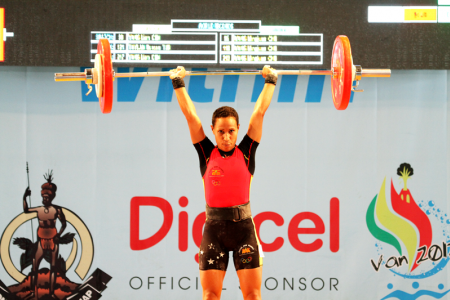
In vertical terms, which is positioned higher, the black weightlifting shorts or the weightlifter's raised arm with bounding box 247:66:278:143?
the weightlifter's raised arm with bounding box 247:66:278:143

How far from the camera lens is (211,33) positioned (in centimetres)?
417

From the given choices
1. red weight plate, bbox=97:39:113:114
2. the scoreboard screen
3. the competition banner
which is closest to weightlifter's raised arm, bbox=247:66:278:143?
red weight plate, bbox=97:39:113:114

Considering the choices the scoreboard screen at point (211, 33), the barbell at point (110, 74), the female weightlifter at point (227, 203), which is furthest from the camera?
the scoreboard screen at point (211, 33)

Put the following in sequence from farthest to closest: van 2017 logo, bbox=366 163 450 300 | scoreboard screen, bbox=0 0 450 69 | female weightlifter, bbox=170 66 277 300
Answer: van 2017 logo, bbox=366 163 450 300 → scoreboard screen, bbox=0 0 450 69 → female weightlifter, bbox=170 66 277 300

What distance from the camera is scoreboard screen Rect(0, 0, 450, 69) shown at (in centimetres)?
416

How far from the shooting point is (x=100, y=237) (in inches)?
175

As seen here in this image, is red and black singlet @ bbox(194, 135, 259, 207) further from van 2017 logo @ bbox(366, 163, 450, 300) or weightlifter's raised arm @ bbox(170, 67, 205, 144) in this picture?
van 2017 logo @ bbox(366, 163, 450, 300)

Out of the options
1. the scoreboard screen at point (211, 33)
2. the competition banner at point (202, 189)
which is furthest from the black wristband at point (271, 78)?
the competition banner at point (202, 189)

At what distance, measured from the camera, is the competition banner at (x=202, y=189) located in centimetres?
442

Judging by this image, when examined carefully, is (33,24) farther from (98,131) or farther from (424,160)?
(424,160)

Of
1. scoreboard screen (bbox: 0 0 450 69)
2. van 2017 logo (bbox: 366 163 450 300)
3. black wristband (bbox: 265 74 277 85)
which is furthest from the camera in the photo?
van 2017 logo (bbox: 366 163 450 300)

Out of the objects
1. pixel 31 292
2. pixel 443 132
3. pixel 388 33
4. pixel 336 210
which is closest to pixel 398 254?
pixel 336 210

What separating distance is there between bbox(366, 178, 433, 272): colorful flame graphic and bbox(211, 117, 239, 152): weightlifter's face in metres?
2.14

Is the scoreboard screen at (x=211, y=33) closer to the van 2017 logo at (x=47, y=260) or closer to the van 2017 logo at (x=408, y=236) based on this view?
the van 2017 logo at (x=408, y=236)
